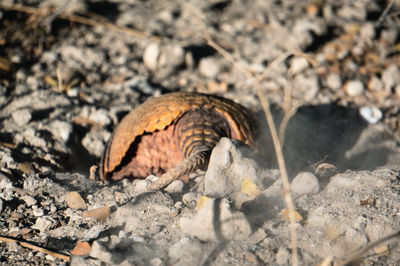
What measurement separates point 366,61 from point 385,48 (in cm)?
37

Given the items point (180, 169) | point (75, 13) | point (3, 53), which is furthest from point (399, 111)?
point (3, 53)

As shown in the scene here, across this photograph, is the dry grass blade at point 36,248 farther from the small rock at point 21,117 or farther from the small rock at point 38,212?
the small rock at point 21,117

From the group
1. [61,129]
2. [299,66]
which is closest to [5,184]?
[61,129]

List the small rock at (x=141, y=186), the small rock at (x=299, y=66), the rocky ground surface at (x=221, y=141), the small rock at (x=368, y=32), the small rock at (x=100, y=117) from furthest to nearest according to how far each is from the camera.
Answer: the small rock at (x=368, y=32), the small rock at (x=299, y=66), the small rock at (x=100, y=117), the small rock at (x=141, y=186), the rocky ground surface at (x=221, y=141)

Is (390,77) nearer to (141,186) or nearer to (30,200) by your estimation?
(141,186)

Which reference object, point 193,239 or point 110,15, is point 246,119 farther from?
point 110,15

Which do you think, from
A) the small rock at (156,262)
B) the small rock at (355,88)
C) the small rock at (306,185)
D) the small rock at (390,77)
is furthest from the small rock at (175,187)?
the small rock at (390,77)

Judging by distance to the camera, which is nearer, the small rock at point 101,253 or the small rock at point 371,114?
the small rock at point 101,253

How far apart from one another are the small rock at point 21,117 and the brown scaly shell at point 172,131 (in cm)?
84

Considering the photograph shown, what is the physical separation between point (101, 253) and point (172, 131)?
1232 mm

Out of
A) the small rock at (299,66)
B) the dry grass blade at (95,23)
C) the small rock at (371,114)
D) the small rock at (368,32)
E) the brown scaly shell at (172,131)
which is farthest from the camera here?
the small rock at (368,32)

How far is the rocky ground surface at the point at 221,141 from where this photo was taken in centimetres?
201

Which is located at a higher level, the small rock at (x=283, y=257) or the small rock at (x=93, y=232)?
the small rock at (x=93, y=232)

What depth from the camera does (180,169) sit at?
7.61 feet
